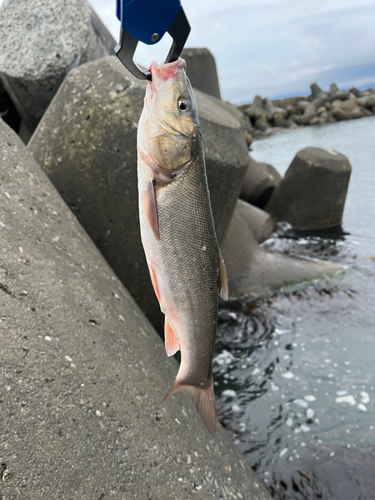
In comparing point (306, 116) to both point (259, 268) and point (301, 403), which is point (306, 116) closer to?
point (259, 268)

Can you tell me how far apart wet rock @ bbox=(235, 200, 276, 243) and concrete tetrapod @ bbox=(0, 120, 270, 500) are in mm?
6362

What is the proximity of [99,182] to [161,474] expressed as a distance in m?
2.68

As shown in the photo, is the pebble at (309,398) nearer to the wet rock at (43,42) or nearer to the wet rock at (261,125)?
the wet rock at (43,42)

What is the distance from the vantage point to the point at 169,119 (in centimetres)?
157

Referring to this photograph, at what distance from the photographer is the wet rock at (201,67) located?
356 inches

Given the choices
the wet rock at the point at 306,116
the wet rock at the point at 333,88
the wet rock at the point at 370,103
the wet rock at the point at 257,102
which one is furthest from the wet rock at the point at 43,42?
the wet rock at the point at 333,88

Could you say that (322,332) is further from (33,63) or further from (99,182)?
(33,63)

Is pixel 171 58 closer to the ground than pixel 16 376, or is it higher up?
higher up

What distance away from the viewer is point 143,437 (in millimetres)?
2105

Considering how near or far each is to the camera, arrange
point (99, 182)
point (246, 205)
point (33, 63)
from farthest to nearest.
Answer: point (246, 205) → point (33, 63) → point (99, 182)

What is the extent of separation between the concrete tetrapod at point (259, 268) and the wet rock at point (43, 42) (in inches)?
128

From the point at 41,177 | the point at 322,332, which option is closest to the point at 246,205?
the point at 322,332

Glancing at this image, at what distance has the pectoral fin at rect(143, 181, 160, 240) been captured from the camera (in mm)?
1521

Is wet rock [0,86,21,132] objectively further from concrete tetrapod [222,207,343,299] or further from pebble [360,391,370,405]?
pebble [360,391,370,405]
